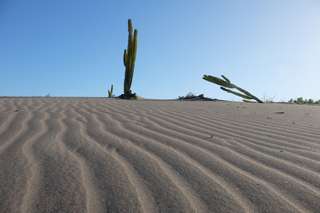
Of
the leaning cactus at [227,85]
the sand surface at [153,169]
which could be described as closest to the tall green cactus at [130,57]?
the leaning cactus at [227,85]

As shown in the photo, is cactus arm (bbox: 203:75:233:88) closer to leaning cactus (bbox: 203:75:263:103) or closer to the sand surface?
leaning cactus (bbox: 203:75:263:103)

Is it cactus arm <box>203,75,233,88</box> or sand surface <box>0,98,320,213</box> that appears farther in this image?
cactus arm <box>203,75,233,88</box>

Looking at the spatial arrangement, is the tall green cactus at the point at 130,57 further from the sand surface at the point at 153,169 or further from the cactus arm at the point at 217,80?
the sand surface at the point at 153,169

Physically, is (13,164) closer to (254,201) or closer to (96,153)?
(96,153)

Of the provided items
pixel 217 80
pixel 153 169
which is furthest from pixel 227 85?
pixel 153 169

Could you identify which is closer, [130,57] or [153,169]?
[153,169]

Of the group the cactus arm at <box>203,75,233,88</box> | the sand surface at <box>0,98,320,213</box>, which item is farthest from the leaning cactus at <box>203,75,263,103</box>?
the sand surface at <box>0,98,320,213</box>

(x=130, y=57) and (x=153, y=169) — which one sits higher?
(x=130, y=57)

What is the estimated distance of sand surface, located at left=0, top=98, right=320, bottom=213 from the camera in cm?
156

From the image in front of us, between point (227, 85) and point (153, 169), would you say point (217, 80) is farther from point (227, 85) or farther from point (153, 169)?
point (153, 169)

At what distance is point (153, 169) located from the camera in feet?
6.68

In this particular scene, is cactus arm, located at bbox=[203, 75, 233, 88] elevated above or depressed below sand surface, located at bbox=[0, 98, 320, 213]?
above

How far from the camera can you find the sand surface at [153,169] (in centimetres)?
156

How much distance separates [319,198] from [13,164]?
5.37 feet
